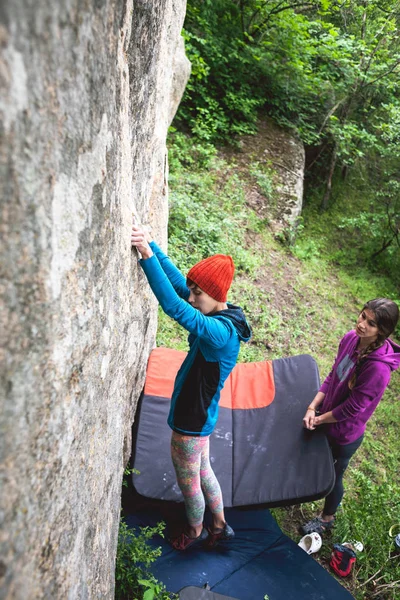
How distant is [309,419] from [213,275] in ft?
5.38

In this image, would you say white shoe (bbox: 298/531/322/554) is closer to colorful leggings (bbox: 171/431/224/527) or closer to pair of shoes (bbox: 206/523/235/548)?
pair of shoes (bbox: 206/523/235/548)

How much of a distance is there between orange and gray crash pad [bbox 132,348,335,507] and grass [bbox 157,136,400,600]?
0.66 meters

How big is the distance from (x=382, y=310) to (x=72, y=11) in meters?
2.17

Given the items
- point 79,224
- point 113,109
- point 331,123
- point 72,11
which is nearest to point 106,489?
point 79,224

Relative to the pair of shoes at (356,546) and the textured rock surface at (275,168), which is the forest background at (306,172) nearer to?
the textured rock surface at (275,168)

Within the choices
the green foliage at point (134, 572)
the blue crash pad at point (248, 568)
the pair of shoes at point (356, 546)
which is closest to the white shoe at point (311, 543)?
the pair of shoes at point (356, 546)

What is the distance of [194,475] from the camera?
2.34 meters

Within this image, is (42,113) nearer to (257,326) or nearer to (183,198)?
(257,326)

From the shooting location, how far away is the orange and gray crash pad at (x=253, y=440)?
278 centimetres

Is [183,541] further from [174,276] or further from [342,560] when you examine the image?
[174,276]

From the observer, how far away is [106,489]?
1.64 metres

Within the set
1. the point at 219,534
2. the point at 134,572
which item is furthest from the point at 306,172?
the point at 134,572

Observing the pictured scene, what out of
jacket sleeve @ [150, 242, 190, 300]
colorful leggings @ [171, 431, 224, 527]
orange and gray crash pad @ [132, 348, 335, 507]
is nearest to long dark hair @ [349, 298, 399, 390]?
orange and gray crash pad @ [132, 348, 335, 507]

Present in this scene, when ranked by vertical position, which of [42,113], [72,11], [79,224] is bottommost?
[79,224]
